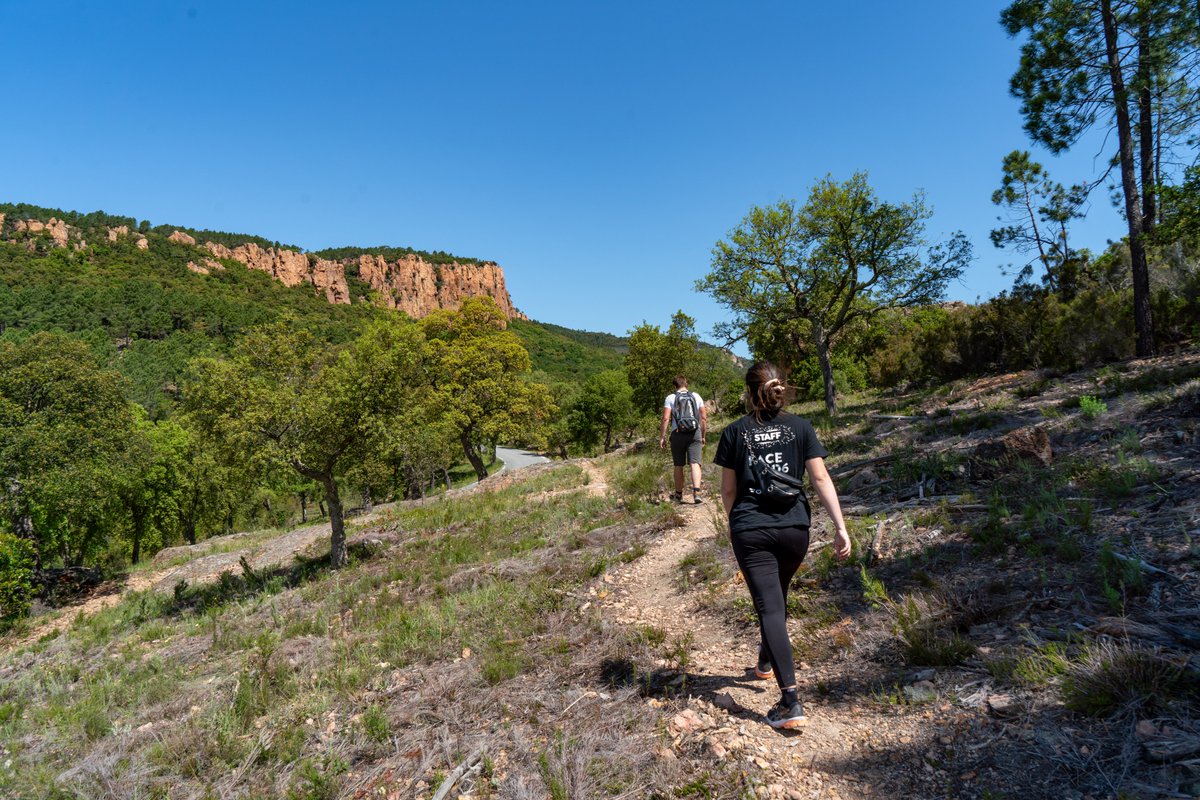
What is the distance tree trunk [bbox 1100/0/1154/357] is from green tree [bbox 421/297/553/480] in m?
22.4

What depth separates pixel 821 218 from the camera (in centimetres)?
1759

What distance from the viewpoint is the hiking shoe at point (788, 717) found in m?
3.20

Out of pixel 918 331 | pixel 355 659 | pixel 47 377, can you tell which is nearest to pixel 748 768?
pixel 355 659

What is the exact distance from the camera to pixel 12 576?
577 inches

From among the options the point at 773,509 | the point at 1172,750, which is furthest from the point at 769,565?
the point at 1172,750

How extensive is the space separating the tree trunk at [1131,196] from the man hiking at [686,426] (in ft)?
38.4

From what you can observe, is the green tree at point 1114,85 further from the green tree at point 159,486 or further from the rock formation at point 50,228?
the rock formation at point 50,228

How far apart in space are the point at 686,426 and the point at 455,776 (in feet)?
20.4

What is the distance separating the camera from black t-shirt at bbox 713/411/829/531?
341 cm

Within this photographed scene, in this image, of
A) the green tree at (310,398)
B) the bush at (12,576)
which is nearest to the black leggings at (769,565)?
the green tree at (310,398)

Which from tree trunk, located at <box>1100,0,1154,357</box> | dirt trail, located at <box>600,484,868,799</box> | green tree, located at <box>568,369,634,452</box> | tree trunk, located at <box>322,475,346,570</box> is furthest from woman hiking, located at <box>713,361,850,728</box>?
green tree, located at <box>568,369,634,452</box>

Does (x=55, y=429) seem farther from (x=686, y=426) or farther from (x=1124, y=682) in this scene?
(x=1124, y=682)

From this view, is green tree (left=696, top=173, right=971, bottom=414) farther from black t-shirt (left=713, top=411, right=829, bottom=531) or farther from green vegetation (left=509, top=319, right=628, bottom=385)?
green vegetation (left=509, top=319, right=628, bottom=385)

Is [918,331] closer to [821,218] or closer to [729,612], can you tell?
[821,218]
